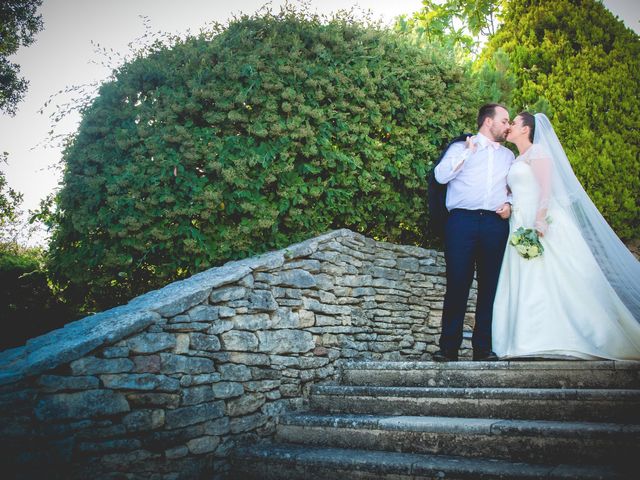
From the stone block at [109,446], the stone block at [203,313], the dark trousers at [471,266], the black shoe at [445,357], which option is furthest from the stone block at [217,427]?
the dark trousers at [471,266]

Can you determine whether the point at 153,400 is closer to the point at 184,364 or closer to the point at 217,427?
the point at 184,364

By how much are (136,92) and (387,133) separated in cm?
271

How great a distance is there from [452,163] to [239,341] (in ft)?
8.30

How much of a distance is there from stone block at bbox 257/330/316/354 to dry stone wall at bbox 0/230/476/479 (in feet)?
0.04

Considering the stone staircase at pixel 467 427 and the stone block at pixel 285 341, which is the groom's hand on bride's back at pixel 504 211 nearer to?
the stone staircase at pixel 467 427

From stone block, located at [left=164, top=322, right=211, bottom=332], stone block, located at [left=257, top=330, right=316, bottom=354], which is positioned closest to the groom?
stone block, located at [left=257, top=330, right=316, bottom=354]

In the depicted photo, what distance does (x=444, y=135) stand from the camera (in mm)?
5211

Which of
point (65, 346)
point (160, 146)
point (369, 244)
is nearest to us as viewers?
point (65, 346)

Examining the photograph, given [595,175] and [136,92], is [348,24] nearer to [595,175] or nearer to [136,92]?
[136,92]

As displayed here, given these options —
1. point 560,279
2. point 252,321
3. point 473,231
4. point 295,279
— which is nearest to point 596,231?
point 560,279

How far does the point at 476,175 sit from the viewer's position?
13.7 ft

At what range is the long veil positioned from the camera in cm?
387

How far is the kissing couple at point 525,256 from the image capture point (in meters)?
3.78

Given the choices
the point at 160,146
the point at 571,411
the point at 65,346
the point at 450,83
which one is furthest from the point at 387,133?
the point at 65,346
